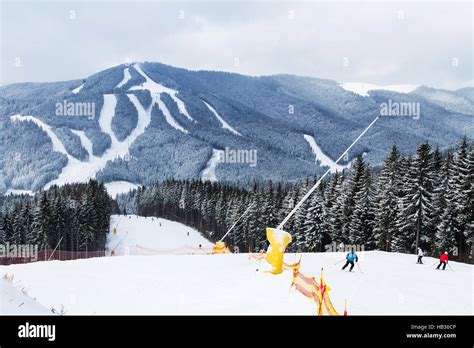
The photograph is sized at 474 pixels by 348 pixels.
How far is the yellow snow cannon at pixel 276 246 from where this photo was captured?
1866 cm

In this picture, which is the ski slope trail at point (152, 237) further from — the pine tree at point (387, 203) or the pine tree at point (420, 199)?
the pine tree at point (420, 199)

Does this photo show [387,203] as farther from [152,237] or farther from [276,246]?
[152,237]

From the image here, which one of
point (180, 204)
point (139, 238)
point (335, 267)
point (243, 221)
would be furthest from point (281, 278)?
point (180, 204)

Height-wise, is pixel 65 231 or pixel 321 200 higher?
pixel 321 200

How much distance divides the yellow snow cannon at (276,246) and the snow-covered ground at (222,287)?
1.59ft

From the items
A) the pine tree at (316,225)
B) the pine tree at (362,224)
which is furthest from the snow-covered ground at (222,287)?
the pine tree at (316,225)

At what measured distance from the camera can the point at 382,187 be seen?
1989 inches

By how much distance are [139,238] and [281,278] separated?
88.1 meters

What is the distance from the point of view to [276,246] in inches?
752

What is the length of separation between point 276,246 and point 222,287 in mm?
2769

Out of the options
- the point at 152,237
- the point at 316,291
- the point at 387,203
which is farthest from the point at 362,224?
the point at 152,237

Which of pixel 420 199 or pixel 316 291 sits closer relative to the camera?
pixel 316 291
